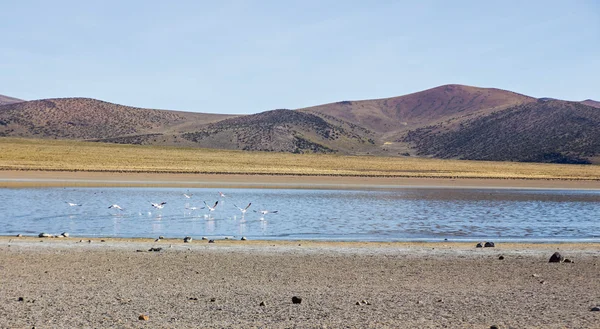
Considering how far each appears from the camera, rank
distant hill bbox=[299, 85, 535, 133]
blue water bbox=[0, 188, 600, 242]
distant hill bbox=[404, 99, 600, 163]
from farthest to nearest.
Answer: distant hill bbox=[299, 85, 535, 133] → distant hill bbox=[404, 99, 600, 163] → blue water bbox=[0, 188, 600, 242]

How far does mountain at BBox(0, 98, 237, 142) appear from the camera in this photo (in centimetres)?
11412

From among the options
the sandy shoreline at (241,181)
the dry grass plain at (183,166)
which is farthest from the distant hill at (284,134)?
the sandy shoreline at (241,181)

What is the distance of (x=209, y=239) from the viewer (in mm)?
17594

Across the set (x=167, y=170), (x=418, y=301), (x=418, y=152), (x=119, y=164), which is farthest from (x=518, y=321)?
(x=418, y=152)

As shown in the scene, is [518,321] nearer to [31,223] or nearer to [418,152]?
[31,223]

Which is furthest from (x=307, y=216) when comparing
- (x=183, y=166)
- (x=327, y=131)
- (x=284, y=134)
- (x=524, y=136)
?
(x=327, y=131)

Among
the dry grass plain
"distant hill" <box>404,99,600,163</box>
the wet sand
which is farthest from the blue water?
"distant hill" <box>404,99,600,163</box>

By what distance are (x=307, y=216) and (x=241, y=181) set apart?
67.3ft

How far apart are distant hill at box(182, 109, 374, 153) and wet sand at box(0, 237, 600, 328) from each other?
87.7 meters

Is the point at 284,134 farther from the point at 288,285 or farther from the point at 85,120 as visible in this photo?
the point at 288,285

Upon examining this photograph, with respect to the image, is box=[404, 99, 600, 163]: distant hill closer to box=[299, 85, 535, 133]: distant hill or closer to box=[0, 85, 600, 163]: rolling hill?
box=[0, 85, 600, 163]: rolling hill

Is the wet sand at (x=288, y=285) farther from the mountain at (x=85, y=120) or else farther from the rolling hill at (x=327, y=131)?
the mountain at (x=85, y=120)

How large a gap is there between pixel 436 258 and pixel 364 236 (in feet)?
15.1

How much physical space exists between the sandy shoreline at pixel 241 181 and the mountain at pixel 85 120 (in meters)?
62.2
